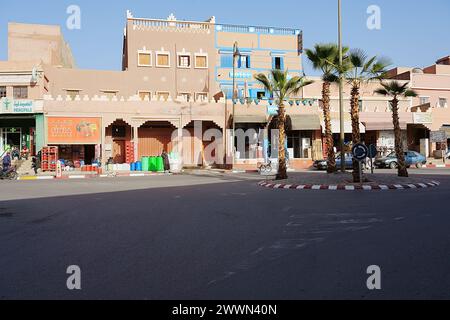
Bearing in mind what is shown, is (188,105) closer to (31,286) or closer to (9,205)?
(9,205)

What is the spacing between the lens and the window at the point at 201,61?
36.9 meters

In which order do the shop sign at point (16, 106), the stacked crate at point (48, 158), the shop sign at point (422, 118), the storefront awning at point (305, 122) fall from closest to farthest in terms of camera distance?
the stacked crate at point (48, 158) → the shop sign at point (16, 106) → the storefront awning at point (305, 122) → the shop sign at point (422, 118)

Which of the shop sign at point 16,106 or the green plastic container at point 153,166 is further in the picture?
the green plastic container at point 153,166

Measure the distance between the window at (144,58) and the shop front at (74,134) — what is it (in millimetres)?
7194

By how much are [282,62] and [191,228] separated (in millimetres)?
33515

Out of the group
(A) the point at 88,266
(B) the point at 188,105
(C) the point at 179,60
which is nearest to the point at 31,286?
(A) the point at 88,266

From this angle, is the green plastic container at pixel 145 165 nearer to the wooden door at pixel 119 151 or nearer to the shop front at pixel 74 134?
the wooden door at pixel 119 151

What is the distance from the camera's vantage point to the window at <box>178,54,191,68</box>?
120ft

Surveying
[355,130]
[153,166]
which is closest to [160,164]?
[153,166]

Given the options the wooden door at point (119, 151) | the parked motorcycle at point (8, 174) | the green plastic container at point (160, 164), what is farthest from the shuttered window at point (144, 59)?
the parked motorcycle at point (8, 174)

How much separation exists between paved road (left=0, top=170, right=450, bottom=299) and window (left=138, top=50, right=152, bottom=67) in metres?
26.1

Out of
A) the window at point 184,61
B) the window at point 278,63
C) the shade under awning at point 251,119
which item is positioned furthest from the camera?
the window at point 278,63
